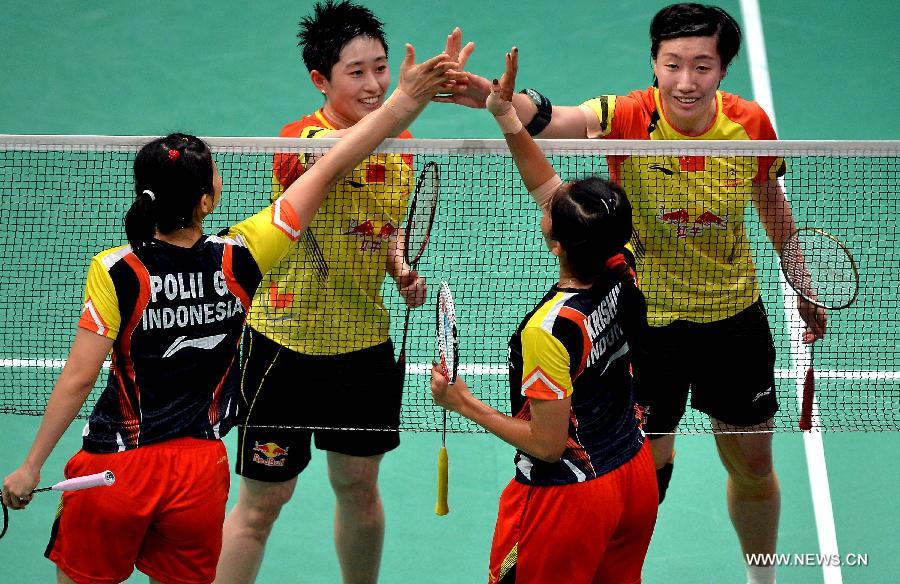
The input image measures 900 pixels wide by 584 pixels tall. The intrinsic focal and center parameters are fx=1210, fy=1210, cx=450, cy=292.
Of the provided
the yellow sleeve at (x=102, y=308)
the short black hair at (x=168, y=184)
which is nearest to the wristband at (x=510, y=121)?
the short black hair at (x=168, y=184)

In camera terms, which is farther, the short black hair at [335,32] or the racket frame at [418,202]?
the short black hair at [335,32]

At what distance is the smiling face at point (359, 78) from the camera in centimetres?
466

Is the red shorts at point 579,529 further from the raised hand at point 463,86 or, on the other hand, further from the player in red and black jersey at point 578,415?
the raised hand at point 463,86

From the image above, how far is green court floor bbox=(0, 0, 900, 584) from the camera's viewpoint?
20.1ft

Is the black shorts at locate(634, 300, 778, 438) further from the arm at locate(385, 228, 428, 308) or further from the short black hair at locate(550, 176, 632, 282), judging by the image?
the short black hair at locate(550, 176, 632, 282)

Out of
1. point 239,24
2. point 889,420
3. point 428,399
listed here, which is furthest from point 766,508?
point 239,24

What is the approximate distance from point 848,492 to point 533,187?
8.92 ft

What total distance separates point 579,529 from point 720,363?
50.8 inches

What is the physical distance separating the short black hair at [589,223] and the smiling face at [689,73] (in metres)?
0.94

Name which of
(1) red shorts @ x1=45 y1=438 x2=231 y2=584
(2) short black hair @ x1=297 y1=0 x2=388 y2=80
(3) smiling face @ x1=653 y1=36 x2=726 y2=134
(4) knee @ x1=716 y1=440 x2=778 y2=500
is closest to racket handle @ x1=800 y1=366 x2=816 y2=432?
(4) knee @ x1=716 y1=440 x2=778 y2=500

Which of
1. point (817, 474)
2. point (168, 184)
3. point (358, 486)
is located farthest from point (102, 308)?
point (817, 474)

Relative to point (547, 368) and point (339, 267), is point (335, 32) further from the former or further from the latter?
point (547, 368)

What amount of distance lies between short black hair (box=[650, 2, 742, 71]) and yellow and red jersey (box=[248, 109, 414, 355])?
1.11 meters

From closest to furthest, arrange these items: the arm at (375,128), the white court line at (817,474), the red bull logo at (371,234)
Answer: the arm at (375,128), the red bull logo at (371,234), the white court line at (817,474)
